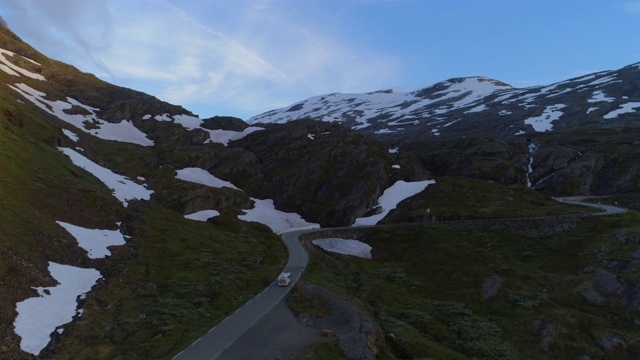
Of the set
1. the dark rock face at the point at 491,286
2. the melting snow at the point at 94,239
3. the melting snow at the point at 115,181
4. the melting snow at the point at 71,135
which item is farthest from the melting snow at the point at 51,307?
the melting snow at the point at 71,135

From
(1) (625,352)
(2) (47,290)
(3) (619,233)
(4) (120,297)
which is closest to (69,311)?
(2) (47,290)

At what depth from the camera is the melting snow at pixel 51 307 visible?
32.3 meters

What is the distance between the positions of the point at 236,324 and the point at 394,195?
7756cm

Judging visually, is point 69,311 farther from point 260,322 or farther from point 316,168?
point 316,168

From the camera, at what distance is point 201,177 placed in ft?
381

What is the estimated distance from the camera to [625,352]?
44312mm

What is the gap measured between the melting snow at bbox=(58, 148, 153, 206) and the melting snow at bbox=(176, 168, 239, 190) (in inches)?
671

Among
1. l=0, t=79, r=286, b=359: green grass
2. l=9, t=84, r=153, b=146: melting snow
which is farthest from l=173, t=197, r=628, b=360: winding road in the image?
l=9, t=84, r=153, b=146: melting snow

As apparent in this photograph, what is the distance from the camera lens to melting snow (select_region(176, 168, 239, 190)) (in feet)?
368

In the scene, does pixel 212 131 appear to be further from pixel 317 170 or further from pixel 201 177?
pixel 317 170

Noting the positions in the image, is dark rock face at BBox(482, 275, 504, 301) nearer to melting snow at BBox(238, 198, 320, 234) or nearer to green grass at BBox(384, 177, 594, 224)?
green grass at BBox(384, 177, 594, 224)

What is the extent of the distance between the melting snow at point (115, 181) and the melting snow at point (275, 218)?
2296 centimetres

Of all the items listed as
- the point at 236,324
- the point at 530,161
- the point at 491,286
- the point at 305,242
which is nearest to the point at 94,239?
the point at 236,324

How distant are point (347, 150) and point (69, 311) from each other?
3845 inches
